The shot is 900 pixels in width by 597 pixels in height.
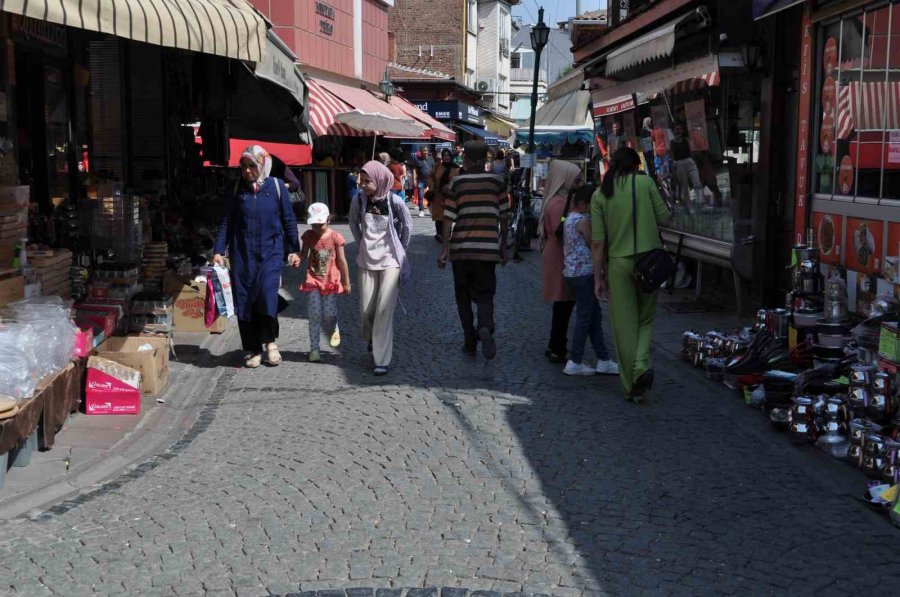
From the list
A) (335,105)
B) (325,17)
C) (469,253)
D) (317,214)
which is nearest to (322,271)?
(317,214)

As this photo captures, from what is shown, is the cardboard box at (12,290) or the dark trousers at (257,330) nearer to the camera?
the cardboard box at (12,290)

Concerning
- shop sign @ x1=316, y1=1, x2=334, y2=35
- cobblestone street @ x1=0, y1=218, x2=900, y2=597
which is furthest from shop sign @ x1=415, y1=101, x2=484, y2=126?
cobblestone street @ x1=0, y1=218, x2=900, y2=597

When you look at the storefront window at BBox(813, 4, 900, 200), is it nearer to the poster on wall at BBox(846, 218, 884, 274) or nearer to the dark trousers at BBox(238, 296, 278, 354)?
the poster on wall at BBox(846, 218, 884, 274)

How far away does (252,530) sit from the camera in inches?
194

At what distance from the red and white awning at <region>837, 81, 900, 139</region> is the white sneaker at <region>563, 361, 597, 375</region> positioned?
2.84 meters

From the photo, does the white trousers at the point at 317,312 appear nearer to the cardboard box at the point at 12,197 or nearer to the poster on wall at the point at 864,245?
the cardboard box at the point at 12,197

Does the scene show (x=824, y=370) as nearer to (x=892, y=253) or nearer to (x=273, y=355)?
(x=892, y=253)

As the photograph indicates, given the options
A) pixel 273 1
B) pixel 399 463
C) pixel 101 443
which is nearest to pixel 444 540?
pixel 399 463

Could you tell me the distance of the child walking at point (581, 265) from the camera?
8266 mm

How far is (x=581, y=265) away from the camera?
8.27 metres

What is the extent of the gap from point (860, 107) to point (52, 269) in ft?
20.7

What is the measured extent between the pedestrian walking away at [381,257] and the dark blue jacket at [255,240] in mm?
611

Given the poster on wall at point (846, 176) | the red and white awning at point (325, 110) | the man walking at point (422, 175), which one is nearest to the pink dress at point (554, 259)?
the poster on wall at point (846, 176)

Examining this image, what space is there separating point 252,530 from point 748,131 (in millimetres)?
8026
